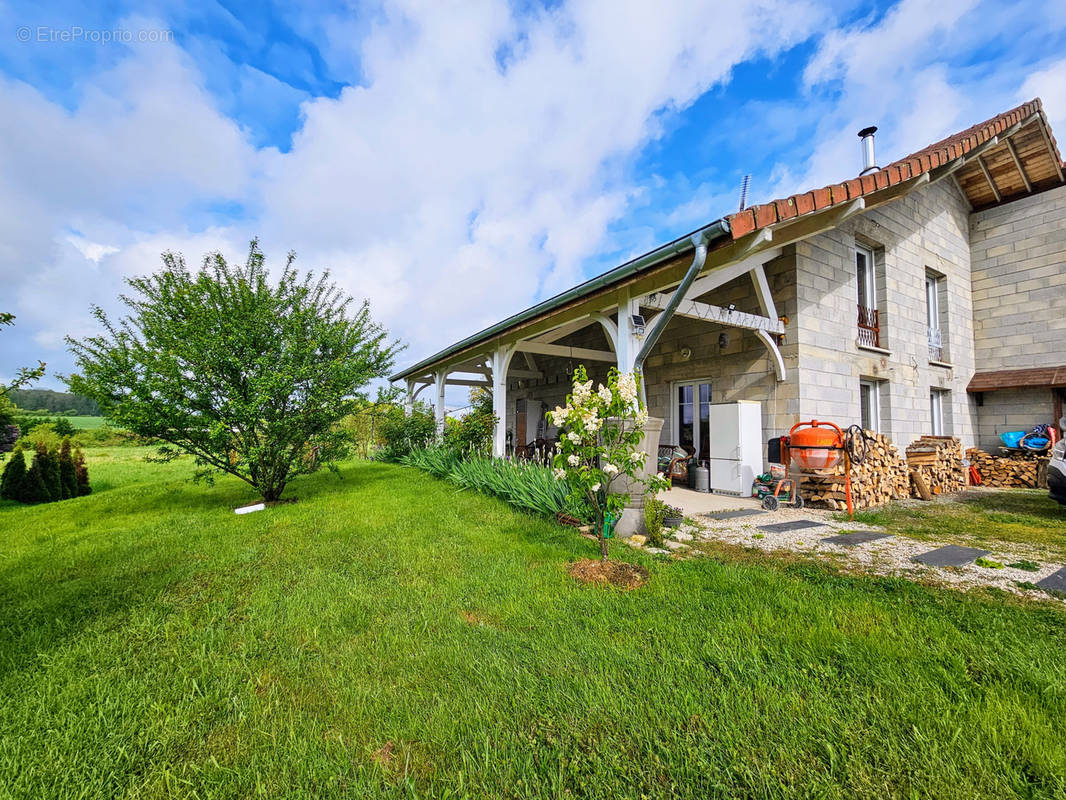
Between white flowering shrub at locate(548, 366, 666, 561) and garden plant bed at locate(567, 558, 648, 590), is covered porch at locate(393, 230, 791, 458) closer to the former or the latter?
white flowering shrub at locate(548, 366, 666, 561)

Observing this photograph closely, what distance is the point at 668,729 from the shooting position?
1564 millimetres

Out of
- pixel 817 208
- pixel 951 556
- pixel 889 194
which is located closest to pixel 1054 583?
pixel 951 556

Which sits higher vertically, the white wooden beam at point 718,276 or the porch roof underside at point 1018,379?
the white wooden beam at point 718,276

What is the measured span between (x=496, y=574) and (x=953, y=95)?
40.0ft

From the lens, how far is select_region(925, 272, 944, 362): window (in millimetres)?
9375

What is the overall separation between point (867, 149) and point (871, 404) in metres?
4.78

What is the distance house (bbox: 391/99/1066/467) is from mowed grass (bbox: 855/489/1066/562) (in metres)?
1.64

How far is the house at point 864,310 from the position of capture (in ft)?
16.5

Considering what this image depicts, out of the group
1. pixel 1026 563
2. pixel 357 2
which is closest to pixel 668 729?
pixel 1026 563

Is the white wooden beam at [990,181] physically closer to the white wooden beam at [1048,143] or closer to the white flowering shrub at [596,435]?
the white wooden beam at [1048,143]

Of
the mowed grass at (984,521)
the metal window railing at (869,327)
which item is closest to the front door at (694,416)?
the mowed grass at (984,521)

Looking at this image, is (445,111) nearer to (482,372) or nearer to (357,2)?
(357,2)

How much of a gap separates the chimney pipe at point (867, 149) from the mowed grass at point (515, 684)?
8152 millimetres

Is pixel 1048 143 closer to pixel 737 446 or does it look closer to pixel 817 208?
pixel 817 208
